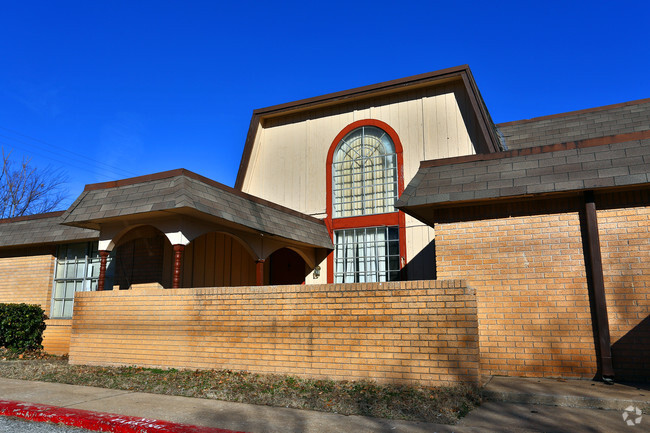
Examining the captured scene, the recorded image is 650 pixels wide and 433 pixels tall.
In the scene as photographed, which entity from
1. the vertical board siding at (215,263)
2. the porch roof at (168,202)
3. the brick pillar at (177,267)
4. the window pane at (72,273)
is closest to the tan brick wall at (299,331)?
the brick pillar at (177,267)

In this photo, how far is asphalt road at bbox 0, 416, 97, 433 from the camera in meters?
5.75

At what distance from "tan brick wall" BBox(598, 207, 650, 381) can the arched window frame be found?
6.73m

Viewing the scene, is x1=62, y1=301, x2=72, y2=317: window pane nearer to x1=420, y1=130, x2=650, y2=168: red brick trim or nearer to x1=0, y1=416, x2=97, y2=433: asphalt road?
x1=0, y1=416, x2=97, y2=433: asphalt road

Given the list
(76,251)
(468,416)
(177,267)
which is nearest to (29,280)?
(76,251)

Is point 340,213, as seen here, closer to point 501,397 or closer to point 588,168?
point 588,168

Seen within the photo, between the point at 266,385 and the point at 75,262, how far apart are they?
9.47 metres

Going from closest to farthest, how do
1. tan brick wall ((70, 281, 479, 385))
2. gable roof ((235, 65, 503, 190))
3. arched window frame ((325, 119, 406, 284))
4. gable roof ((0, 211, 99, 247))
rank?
1. tan brick wall ((70, 281, 479, 385))
2. gable roof ((235, 65, 503, 190))
3. gable roof ((0, 211, 99, 247))
4. arched window frame ((325, 119, 406, 284))

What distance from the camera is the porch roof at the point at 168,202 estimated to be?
9.98m

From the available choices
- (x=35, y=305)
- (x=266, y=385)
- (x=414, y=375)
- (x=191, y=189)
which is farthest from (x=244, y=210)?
(x=35, y=305)

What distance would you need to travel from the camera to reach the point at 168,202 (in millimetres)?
9742

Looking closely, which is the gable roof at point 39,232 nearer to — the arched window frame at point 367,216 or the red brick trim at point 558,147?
the arched window frame at point 367,216

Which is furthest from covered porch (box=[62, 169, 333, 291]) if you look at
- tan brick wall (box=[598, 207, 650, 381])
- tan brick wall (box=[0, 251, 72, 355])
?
tan brick wall (box=[598, 207, 650, 381])

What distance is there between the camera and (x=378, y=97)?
51.6ft

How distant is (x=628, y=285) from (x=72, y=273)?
546 inches
